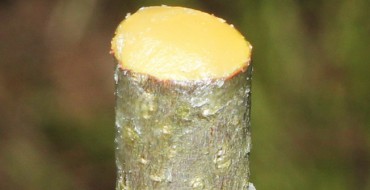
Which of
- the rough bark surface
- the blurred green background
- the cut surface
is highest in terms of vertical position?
the cut surface

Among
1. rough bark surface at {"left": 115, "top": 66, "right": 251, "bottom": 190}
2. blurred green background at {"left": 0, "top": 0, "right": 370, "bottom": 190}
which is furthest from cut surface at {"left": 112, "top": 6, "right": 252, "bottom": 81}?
blurred green background at {"left": 0, "top": 0, "right": 370, "bottom": 190}

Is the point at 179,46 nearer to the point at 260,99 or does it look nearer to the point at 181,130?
the point at 181,130

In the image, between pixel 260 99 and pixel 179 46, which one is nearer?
pixel 179 46

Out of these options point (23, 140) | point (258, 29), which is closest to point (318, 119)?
point (258, 29)

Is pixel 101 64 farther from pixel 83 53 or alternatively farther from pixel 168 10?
pixel 168 10

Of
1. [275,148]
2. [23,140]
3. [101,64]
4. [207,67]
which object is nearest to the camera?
[207,67]

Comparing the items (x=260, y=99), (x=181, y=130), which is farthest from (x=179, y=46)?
(x=260, y=99)

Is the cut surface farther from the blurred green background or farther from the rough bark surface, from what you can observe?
the blurred green background
